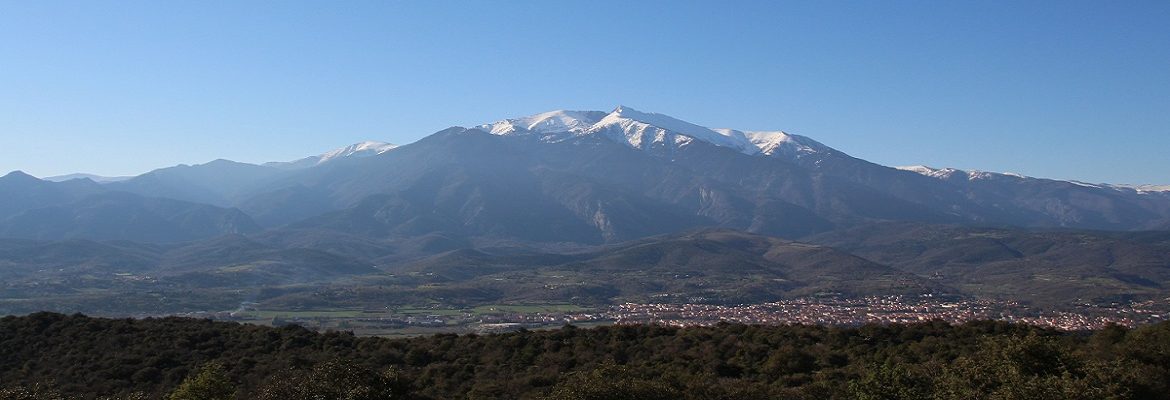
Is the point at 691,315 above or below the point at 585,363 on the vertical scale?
below

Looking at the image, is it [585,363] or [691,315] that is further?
[691,315]

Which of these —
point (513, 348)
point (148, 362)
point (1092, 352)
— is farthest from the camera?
point (513, 348)

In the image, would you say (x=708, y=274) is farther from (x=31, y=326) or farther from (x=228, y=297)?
(x=31, y=326)

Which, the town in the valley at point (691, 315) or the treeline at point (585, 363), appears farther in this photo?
the town in the valley at point (691, 315)

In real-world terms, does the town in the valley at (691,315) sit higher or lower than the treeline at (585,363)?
lower

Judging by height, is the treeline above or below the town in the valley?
above

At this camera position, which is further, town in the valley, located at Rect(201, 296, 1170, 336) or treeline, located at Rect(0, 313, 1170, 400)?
town in the valley, located at Rect(201, 296, 1170, 336)

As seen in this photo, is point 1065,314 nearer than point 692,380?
No

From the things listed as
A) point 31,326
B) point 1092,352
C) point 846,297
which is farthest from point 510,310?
point 1092,352
